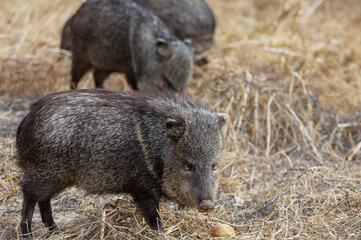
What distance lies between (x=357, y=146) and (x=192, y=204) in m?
2.45

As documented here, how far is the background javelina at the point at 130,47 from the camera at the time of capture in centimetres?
553

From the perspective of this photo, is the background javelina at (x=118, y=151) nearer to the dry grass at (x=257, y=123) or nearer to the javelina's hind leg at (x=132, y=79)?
the dry grass at (x=257, y=123)

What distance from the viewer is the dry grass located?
3.55 metres

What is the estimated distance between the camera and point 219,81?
19.5 feet

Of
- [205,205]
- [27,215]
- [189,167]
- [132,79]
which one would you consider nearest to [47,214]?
[27,215]

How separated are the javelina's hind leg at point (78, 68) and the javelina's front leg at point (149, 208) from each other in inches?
110

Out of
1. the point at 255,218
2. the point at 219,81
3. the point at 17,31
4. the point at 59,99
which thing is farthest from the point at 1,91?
the point at 255,218

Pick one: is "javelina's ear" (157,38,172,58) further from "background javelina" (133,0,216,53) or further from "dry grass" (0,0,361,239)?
"background javelina" (133,0,216,53)

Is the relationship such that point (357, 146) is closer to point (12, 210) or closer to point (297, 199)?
point (297, 199)

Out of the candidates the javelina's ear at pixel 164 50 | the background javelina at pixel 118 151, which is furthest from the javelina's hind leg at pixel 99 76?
the background javelina at pixel 118 151

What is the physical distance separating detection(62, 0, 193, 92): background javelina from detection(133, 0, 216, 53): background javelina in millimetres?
975

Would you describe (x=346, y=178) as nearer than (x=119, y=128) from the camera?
No

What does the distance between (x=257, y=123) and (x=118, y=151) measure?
2.35 metres

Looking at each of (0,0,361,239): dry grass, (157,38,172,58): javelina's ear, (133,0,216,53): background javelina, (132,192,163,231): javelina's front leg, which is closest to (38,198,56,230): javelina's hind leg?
(0,0,361,239): dry grass
